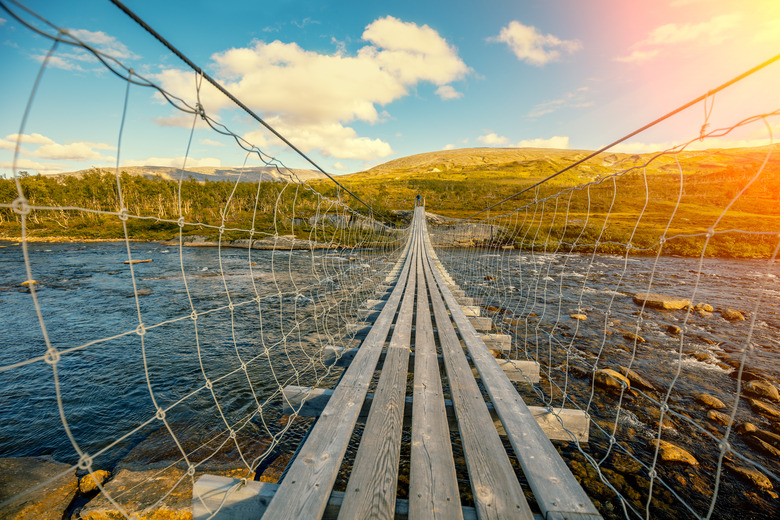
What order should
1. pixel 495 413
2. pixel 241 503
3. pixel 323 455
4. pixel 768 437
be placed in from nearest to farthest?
pixel 241 503, pixel 323 455, pixel 495 413, pixel 768 437

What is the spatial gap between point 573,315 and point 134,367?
8.74m

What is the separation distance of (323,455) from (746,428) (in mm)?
5011

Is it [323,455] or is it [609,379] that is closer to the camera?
[323,455]

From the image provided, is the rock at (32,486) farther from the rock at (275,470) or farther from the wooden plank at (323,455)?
the wooden plank at (323,455)

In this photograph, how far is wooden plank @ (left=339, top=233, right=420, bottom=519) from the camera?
141 cm

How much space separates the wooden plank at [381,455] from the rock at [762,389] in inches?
211

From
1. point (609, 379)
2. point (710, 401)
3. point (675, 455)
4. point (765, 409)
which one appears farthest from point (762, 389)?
point (675, 455)

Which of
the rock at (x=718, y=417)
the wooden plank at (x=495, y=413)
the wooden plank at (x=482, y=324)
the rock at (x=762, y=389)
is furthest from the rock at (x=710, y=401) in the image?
the wooden plank at (x=495, y=413)

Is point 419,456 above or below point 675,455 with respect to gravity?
above

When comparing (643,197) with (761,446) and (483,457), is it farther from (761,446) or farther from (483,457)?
(483,457)

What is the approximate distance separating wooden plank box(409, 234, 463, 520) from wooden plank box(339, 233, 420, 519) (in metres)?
0.09

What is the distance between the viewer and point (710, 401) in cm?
419

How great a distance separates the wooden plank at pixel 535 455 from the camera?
1.43 metres

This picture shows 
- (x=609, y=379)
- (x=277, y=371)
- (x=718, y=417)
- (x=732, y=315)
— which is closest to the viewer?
(x=718, y=417)
